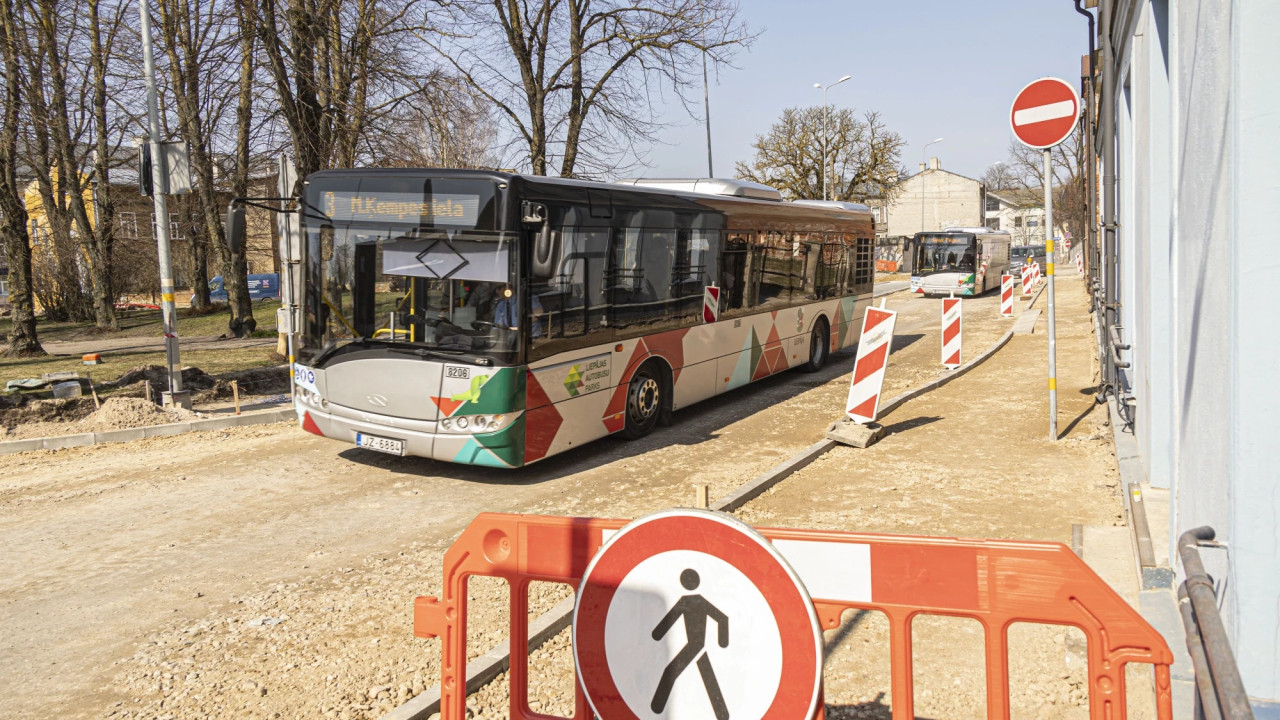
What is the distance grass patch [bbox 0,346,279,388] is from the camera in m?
16.8

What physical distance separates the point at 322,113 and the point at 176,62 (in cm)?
547

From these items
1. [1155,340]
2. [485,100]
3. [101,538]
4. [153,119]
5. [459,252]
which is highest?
[485,100]

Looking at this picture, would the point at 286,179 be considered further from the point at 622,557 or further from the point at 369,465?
the point at 622,557

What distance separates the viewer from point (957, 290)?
37312 millimetres

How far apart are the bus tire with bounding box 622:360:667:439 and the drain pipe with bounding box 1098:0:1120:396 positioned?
4.96 metres

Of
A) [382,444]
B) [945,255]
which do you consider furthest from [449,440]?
[945,255]

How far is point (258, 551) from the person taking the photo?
6.85 metres

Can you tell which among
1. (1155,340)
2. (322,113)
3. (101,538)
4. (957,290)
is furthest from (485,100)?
(957,290)

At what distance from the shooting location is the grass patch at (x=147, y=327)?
27.8 meters

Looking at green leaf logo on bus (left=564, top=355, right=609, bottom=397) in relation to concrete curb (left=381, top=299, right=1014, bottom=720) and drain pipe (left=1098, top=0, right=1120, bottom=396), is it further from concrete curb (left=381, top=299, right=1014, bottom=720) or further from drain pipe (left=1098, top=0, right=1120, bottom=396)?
drain pipe (left=1098, top=0, right=1120, bottom=396)

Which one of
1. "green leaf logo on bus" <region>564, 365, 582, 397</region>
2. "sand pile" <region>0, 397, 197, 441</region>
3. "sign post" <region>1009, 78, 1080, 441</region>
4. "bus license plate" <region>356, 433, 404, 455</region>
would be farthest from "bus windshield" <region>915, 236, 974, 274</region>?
"bus license plate" <region>356, 433, 404, 455</region>

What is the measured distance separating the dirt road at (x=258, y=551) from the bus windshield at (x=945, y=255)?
1083 inches

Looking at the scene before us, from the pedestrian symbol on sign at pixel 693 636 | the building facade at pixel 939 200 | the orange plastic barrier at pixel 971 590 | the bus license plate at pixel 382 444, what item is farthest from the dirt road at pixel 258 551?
the building facade at pixel 939 200

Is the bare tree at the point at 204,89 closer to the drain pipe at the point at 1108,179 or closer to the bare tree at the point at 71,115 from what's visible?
the bare tree at the point at 71,115
